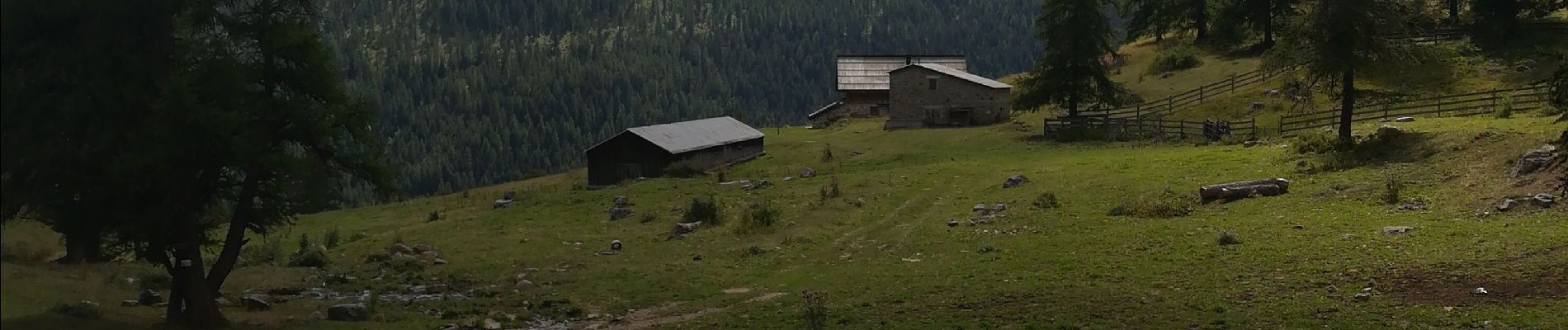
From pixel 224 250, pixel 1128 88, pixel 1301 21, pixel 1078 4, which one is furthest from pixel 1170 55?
pixel 224 250

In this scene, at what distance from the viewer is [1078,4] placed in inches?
2849

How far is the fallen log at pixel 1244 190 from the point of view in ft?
134

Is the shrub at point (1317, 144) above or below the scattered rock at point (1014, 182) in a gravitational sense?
above

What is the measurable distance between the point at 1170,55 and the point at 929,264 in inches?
2429

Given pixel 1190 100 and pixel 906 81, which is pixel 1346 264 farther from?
pixel 906 81

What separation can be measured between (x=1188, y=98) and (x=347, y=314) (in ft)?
194

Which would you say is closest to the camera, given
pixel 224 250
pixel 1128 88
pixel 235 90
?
pixel 235 90

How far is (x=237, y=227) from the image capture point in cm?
2675

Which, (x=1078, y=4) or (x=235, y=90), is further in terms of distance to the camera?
(x=1078, y=4)

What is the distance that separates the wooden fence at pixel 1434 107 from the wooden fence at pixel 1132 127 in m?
2.81

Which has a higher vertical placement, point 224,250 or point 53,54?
point 53,54

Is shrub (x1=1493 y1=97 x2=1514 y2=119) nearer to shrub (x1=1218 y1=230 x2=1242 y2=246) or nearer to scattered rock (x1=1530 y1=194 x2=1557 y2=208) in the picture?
scattered rock (x1=1530 y1=194 x2=1557 y2=208)

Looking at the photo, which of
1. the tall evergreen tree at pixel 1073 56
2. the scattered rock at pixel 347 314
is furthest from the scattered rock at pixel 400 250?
the tall evergreen tree at pixel 1073 56

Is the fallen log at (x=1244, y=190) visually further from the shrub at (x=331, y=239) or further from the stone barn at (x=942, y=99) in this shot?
the stone barn at (x=942, y=99)
